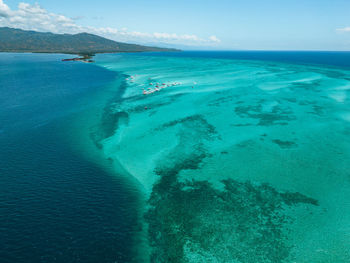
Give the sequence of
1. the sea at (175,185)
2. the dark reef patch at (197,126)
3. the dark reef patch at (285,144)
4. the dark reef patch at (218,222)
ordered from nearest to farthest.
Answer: the dark reef patch at (218,222) → the sea at (175,185) → the dark reef patch at (285,144) → the dark reef patch at (197,126)

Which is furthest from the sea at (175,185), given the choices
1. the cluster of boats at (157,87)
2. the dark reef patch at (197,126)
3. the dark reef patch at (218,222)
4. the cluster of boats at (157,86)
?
the cluster of boats at (157,86)

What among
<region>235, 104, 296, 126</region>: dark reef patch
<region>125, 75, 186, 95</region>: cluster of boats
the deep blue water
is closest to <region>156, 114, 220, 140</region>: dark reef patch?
<region>235, 104, 296, 126</region>: dark reef patch

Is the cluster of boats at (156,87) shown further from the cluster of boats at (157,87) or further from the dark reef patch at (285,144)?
the dark reef patch at (285,144)

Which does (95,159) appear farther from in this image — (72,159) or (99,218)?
(99,218)

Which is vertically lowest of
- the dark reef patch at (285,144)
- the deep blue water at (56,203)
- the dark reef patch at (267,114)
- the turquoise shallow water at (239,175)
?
the deep blue water at (56,203)

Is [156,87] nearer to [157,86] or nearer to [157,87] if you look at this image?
[157,87]

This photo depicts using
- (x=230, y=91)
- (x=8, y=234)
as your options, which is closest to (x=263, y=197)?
(x=8, y=234)

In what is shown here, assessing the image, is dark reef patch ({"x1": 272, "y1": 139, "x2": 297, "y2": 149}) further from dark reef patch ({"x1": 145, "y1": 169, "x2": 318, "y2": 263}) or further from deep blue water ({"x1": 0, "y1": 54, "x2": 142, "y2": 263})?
deep blue water ({"x1": 0, "y1": 54, "x2": 142, "y2": 263})
